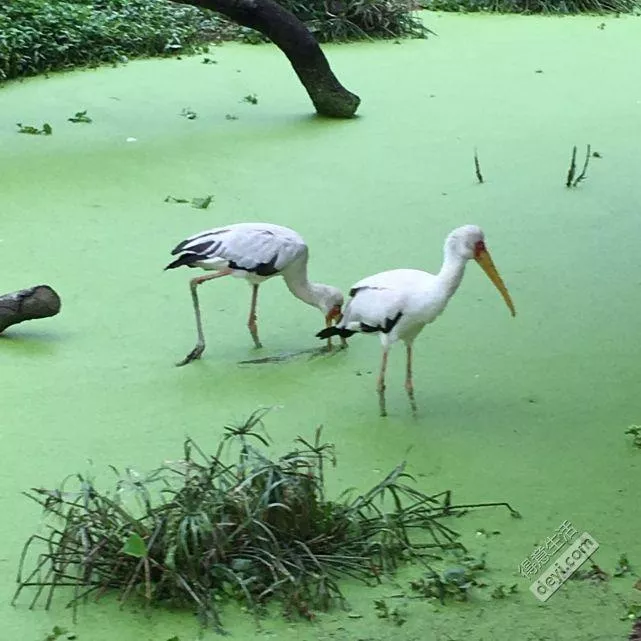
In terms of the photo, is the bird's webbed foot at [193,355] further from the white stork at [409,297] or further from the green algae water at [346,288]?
the white stork at [409,297]

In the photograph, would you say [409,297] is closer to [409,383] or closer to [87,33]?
[409,383]

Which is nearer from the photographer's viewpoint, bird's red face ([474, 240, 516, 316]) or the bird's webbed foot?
bird's red face ([474, 240, 516, 316])

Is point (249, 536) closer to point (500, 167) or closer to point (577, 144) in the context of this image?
point (500, 167)

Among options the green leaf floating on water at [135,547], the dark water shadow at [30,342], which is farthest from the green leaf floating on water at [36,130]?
the green leaf floating on water at [135,547]

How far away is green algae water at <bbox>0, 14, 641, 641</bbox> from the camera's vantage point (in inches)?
97.6

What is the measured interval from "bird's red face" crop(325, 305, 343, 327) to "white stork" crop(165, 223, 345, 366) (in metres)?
0.02

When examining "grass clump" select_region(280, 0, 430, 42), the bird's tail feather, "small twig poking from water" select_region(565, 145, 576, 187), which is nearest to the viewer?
the bird's tail feather

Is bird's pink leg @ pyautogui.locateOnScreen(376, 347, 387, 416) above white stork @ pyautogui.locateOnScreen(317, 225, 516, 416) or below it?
below

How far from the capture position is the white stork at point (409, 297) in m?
2.95

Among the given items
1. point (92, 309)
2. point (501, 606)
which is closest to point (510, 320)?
point (92, 309)

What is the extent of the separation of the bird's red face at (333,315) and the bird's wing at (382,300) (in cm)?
30

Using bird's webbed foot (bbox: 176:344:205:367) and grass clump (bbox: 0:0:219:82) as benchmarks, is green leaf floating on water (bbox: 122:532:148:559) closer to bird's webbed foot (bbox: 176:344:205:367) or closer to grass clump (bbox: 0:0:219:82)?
bird's webbed foot (bbox: 176:344:205:367)

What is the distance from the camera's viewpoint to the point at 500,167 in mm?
5074

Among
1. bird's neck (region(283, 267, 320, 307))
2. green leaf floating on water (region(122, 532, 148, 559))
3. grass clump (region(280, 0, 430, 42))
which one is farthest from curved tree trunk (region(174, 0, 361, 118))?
green leaf floating on water (region(122, 532, 148, 559))
